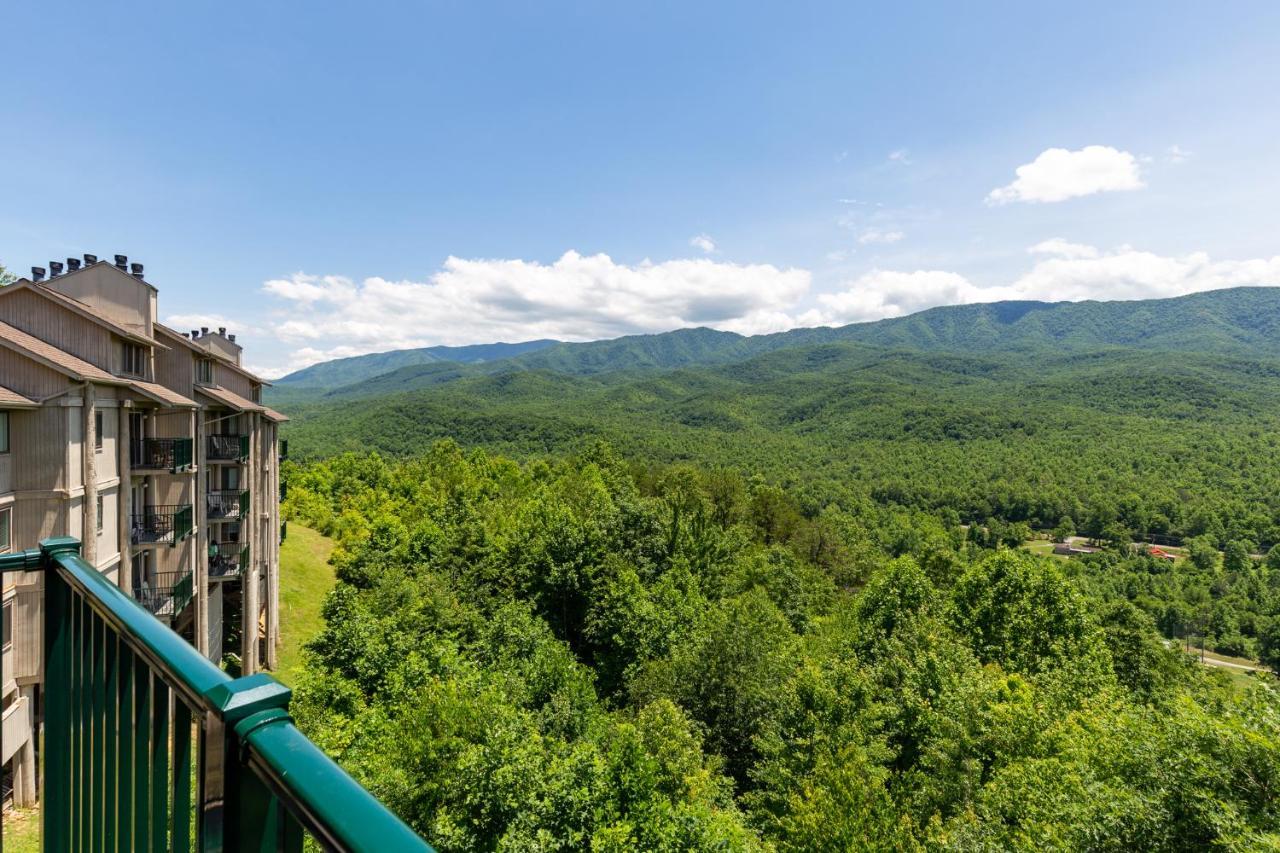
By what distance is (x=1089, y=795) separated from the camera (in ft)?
40.0

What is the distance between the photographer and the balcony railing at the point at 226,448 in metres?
21.1

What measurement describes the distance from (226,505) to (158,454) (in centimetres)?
614

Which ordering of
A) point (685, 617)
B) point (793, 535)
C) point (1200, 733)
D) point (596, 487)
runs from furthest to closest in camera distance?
point (793, 535), point (596, 487), point (685, 617), point (1200, 733)

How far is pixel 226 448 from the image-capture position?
848 inches

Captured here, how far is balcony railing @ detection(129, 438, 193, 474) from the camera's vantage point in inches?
640

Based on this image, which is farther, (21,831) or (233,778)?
(21,831)

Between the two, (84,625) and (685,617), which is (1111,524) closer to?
(685,617)

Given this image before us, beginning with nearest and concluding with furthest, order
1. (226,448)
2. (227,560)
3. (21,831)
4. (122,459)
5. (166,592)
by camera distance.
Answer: (21,831)
(122,459)
(166,592)
(226,448)
(227,560)

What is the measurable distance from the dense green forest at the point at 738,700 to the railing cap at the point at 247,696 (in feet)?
41.1

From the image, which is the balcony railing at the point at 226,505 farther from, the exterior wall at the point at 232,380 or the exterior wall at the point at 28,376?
the exterior wall at the point at 28,376

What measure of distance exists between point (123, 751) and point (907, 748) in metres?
24.0

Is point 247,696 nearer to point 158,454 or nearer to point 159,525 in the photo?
point 158,454

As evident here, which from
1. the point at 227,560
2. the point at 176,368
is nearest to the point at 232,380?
the point at 176,368

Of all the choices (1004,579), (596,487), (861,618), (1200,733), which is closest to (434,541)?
(596,487)
